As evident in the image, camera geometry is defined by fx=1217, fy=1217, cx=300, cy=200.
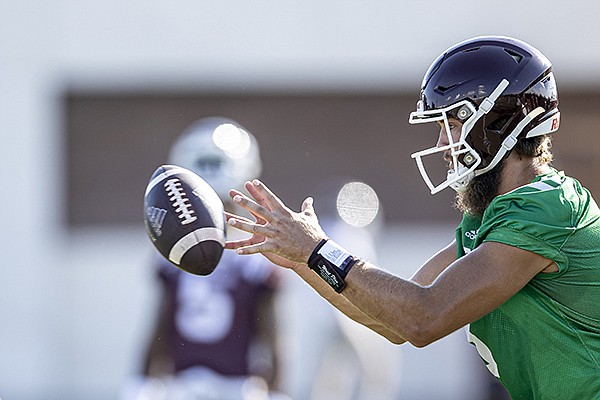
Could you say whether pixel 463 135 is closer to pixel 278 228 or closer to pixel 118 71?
pixel 278 228

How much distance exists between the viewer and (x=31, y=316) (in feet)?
32.5

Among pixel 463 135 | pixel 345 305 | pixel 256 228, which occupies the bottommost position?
pixel 345 305

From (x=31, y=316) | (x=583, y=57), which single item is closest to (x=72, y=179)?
(x=31, y=316)

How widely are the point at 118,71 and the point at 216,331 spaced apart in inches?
188

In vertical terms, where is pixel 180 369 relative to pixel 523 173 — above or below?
below

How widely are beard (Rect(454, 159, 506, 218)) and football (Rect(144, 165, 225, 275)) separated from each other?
31.4 inches

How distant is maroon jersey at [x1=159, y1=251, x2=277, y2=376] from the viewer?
5.93 meters

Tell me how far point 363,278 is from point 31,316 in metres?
6.99

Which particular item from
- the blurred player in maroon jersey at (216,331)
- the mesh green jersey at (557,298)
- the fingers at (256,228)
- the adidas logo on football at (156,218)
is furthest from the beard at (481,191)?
the blurred player in maroon jersey at (216,331)

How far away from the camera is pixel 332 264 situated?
3393 millimetres

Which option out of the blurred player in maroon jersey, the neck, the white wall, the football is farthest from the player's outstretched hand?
the white wall

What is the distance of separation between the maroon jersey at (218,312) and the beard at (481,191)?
243cm

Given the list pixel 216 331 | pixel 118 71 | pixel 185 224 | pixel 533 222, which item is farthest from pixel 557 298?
pixel 118 71

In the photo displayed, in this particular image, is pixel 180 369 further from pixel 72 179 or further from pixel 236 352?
pixel 72 179
